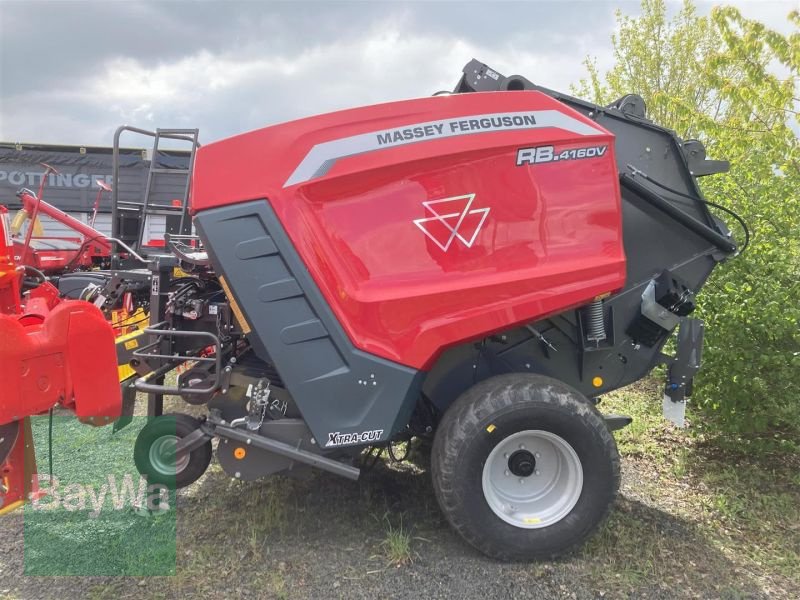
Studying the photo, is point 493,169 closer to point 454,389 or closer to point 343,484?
point 454,389

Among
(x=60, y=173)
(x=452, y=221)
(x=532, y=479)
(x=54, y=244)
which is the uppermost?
(x=60, y=173)

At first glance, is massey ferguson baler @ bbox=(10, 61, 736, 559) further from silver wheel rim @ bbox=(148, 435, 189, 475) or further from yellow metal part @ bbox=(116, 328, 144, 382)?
yellow metal part @ bbox=(116, 328, 144, 382)

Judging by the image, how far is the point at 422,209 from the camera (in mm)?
2877

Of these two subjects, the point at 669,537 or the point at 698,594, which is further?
the point at 669,537

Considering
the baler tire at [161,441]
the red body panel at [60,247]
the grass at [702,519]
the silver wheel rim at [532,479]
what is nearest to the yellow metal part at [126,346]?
the baler tire at [161,441]

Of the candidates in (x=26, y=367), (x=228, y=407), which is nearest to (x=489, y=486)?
(x=228, y=407)

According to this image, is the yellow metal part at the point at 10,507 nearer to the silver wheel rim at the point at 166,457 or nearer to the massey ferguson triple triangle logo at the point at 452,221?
the silver wheel rim at the point at 166,457

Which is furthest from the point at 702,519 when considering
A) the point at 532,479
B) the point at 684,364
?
the point at 532,479

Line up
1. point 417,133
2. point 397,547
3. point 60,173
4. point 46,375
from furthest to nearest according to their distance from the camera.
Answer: point 60,173 < point 397,547 < point 417,133 < point 46,375

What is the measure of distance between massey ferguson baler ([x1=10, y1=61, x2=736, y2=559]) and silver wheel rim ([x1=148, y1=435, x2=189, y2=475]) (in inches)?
19.8

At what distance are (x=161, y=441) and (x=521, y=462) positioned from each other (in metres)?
2.01

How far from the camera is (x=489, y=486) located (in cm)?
301

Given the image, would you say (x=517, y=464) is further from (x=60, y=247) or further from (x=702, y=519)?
(x=60, y=247)

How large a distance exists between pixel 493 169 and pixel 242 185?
118cm
